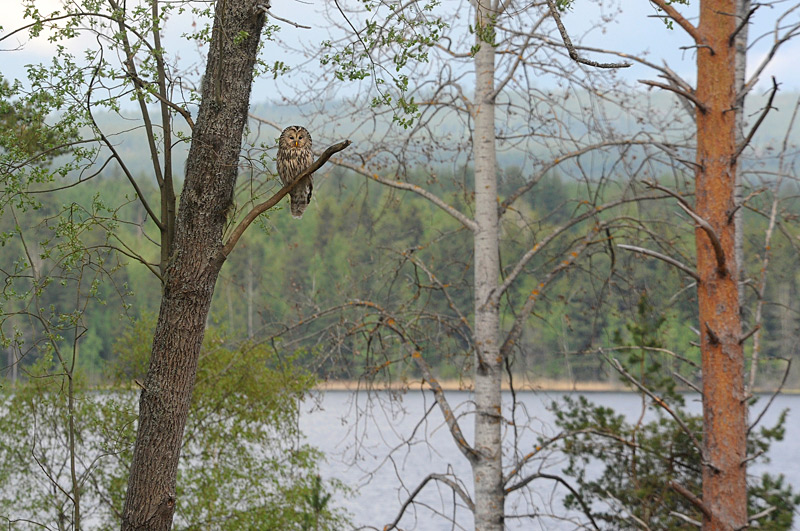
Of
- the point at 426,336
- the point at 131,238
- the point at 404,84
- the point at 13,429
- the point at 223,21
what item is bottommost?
the point at 13,429

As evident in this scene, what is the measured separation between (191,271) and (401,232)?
12.1 feet

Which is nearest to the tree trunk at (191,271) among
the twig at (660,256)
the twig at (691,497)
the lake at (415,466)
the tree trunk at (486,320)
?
the twig at (660,256)

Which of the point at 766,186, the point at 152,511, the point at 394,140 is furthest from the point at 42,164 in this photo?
the point at 766,186

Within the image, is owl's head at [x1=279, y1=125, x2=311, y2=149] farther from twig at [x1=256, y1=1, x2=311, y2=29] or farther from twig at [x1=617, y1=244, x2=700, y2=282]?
twig at [x1=617, y1=244, x2=700, y2=282]

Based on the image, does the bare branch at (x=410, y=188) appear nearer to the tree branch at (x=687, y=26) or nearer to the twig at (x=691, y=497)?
the tree branch at (x=687, y=26)

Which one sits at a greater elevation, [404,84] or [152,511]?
[404,84]

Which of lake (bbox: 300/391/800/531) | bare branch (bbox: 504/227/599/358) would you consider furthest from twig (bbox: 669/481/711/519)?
lake (bbox: 300/391/800/531)

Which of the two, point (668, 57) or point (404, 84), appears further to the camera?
Result: point (668, 57)

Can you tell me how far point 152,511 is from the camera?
3.33 metres

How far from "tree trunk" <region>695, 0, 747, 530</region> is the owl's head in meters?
2.25

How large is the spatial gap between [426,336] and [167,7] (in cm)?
305

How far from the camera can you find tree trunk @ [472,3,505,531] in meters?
5.64

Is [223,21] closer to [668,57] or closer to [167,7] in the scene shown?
[167,7]

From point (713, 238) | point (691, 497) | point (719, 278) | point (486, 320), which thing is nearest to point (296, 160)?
point (486, 320)
